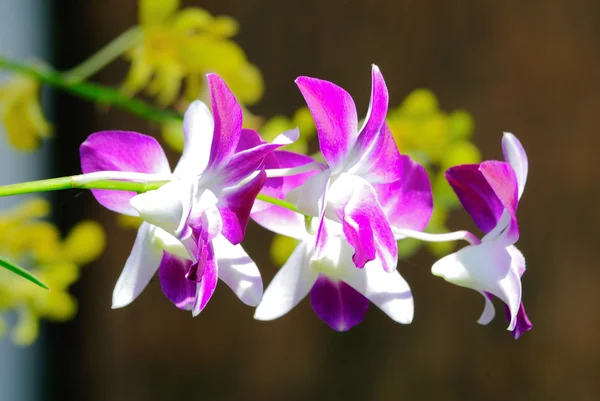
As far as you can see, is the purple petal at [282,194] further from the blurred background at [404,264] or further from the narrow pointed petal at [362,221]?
the blurred background at [404,264]

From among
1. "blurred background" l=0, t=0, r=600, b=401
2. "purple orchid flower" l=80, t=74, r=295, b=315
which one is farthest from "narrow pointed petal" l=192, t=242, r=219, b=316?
"blurred background" l=0, t=0, r=600, b=401

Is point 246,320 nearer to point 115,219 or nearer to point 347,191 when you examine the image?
point 115,219

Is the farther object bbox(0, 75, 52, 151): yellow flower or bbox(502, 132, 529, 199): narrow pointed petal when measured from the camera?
bbox(0, 75, 52, 151): yellow flower

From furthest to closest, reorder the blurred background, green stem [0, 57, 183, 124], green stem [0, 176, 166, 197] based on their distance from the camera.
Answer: the blurred background, green stem [0, 57, 183, 124], green stem [0, 176, 166, 197]

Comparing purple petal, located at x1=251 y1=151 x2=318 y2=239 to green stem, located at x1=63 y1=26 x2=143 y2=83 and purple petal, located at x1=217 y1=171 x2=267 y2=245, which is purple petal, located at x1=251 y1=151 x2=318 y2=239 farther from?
green stem, located at x1=63 y1=26 x2=143 y2=83

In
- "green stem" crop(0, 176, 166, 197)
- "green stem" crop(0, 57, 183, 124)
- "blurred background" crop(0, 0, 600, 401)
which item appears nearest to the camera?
"green stem" crop(0, 176, 166, 197)

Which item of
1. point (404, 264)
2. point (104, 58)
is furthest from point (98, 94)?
point (404, 264)

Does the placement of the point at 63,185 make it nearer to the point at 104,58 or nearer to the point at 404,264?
the point at 104,58
